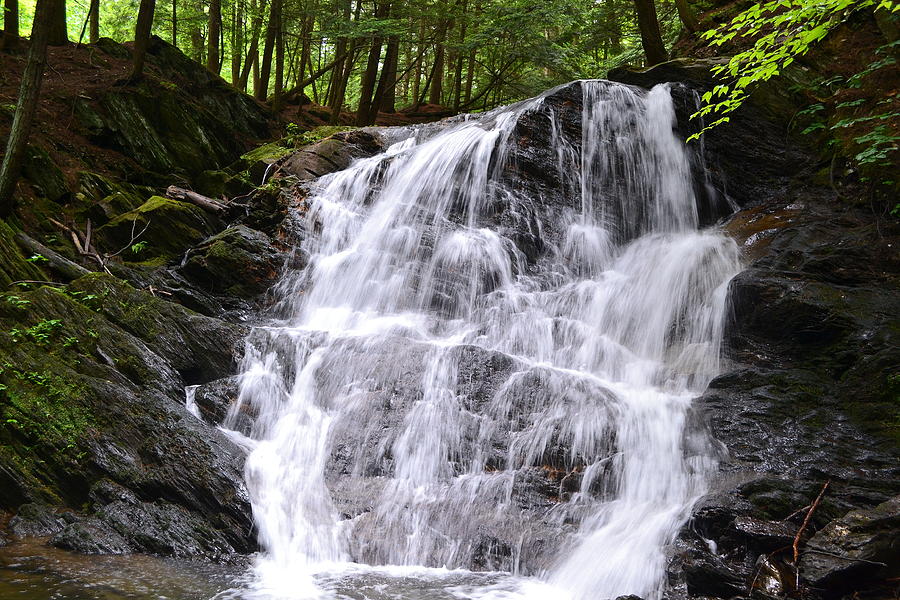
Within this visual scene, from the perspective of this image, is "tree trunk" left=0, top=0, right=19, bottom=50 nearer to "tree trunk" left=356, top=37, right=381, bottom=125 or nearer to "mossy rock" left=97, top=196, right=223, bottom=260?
"mossy rock" left=97, top=196, right=223, bottom=260

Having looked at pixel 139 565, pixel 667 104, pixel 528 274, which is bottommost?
pixel 139 565

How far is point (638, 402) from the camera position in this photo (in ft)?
23.0

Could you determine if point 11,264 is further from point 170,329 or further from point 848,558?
point 848,558

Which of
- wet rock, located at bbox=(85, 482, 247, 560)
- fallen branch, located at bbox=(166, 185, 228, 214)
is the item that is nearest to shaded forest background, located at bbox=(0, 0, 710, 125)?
fallen branch, located at bbox=(166, 185, 228, 214)

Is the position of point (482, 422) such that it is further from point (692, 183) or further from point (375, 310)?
point (692, 183)

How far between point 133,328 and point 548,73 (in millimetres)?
19671

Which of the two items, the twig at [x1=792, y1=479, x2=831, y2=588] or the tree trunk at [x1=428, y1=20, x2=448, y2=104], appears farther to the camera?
the tree trunk at [x1=428, y1=20, x2=448, y2=104]

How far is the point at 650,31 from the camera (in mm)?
12578

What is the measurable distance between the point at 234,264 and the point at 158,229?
151 cm

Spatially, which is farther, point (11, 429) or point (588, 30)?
point (588, 30)

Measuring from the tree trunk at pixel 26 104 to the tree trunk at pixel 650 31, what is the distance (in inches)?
408

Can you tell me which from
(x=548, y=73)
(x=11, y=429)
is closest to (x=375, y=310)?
(x=11, y=429)

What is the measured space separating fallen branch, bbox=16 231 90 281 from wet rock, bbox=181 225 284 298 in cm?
158

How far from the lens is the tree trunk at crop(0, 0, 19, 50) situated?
12.5 metres
